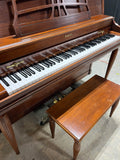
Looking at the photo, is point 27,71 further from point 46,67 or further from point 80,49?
point 80,49

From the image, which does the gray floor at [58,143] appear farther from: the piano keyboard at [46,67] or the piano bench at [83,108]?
the piano keyboard at [46,67]

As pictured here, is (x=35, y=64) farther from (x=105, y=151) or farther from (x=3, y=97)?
(x=105, y=151)

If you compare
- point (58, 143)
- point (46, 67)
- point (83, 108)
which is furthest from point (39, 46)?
point (58, 143)

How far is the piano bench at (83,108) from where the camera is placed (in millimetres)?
883

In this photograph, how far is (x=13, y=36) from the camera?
92 centimetres

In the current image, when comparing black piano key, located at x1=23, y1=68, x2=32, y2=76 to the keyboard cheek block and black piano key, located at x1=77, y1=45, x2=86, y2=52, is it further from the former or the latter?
black piano key, located at x1=77, y1=45, x2=86, y2=52

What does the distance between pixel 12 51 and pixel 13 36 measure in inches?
7.9

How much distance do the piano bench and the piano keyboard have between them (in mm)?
353

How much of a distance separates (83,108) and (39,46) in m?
0.64

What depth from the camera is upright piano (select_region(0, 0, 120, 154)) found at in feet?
2.56

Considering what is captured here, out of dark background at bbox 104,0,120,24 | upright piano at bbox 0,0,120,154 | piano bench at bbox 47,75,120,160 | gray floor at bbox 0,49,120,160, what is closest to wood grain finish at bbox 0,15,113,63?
upright piano at bbox 0,0,120,154

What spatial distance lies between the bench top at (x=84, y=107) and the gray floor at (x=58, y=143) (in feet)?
1.46

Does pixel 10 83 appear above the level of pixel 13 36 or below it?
below

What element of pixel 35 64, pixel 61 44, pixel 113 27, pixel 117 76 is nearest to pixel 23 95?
pixel 35 64
